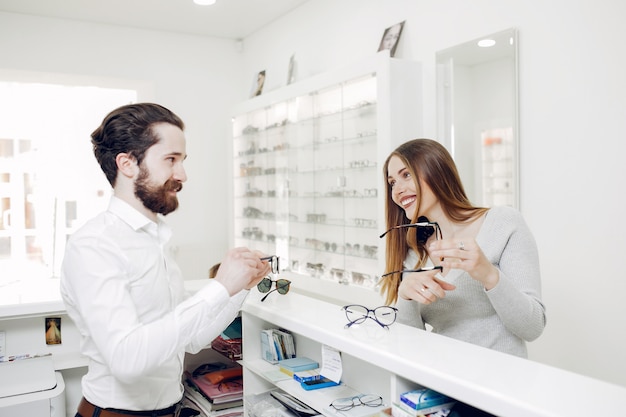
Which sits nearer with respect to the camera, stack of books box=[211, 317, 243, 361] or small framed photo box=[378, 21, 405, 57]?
stack of books box=[211, 317, 243, 361]

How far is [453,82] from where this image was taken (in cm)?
358

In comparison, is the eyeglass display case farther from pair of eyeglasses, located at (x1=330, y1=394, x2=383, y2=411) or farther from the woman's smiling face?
pair of eyeglasses, located at (x1=330, y1=394, x2=383, y2=411)

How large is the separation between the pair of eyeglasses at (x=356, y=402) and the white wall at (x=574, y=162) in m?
1.65

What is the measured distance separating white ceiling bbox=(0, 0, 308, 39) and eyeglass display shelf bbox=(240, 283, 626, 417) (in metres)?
3.87

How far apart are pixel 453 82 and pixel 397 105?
0.38 meters

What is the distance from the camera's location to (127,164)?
156cm

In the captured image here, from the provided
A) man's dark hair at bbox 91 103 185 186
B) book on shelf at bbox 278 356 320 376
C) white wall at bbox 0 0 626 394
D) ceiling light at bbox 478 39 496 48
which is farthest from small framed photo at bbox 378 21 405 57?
man's dark hair at bbox 91 103 185 186

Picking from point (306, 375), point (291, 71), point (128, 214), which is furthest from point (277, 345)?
point (291, 71)

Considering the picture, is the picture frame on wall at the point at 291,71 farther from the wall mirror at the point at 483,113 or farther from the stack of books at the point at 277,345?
the stack of books at the point at 277,345

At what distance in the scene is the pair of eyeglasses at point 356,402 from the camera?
1646 mm

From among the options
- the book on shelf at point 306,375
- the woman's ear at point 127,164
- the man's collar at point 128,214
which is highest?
the woman's ear at point 127,164

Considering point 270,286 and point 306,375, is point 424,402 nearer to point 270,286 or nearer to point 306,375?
point 306,375

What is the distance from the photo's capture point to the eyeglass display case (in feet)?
12.4

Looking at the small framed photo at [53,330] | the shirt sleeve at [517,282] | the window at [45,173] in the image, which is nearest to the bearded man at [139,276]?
the shirt sleeve at [517,282]
